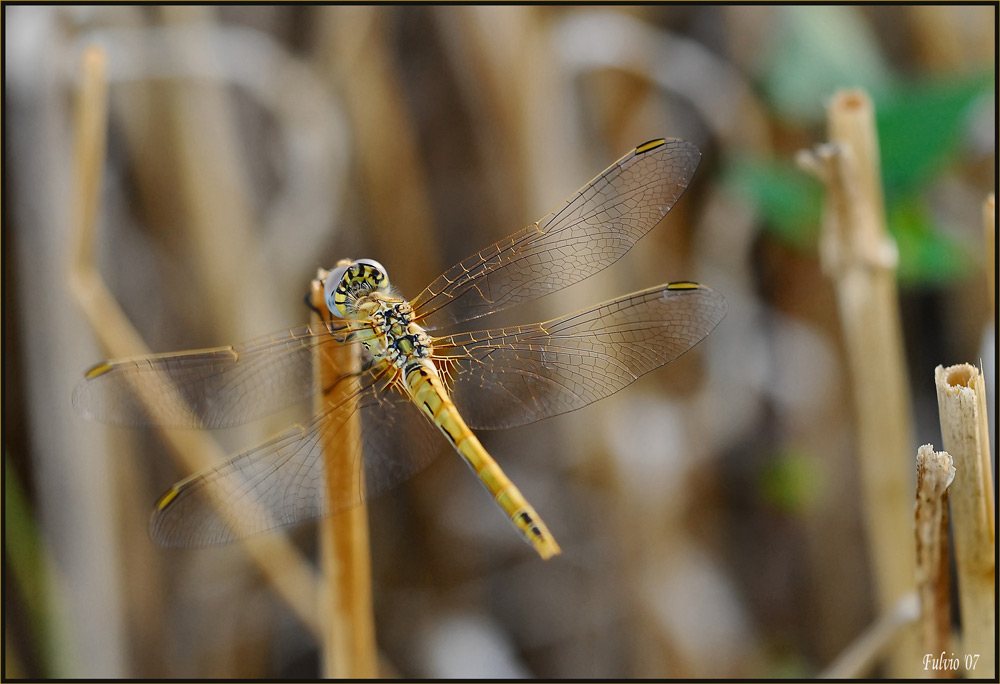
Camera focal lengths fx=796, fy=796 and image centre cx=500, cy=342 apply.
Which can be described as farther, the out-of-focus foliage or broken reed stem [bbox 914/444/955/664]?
the out-of-focus foliage

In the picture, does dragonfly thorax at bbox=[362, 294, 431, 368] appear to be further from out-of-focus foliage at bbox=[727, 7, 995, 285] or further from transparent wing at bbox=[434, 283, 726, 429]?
out-of-focus foliage at bbox=[727, 7, 995, 285]

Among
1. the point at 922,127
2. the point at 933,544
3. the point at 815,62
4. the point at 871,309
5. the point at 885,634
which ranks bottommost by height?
the point at 885,634

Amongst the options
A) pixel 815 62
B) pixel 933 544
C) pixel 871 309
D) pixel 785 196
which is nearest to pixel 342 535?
pixel 933 544

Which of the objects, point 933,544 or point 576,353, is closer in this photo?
point 933,544

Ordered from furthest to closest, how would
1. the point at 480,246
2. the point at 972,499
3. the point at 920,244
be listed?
1. the point at 480,246
2. the point at 920,244
3. the point at 972,499

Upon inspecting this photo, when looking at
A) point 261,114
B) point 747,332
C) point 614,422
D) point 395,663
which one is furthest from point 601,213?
point 395,663

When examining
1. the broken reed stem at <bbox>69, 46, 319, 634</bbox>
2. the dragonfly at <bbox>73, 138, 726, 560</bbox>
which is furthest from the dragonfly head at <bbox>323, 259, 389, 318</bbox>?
the broken reed stem at <bbox>69, 46, 319, 634</bbox>

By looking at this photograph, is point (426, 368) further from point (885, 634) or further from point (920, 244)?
point (920, 244)

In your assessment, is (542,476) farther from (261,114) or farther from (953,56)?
(953,56)
